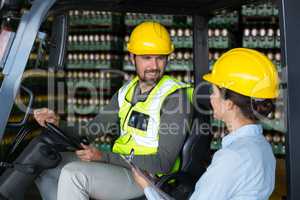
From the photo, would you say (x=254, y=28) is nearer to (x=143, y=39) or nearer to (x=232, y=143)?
(x=143, y=39)

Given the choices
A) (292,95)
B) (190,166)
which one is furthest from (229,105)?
(190,166)

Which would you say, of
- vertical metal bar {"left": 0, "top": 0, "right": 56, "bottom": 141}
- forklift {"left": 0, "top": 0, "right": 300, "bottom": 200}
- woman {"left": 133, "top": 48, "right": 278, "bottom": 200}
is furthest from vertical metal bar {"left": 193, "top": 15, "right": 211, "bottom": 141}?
vertical metal bar {"left": 0, "top": 0, "right": 56, "bottom": 141}

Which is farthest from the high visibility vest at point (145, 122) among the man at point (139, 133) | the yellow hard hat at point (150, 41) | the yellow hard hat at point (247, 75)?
the yellow hard hat at point (247, 75)

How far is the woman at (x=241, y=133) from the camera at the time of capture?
2.47m

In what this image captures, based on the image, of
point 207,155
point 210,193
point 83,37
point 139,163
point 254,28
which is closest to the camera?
point 210,193

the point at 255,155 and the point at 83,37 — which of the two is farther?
the point at 83,37

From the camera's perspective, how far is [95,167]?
337 cm

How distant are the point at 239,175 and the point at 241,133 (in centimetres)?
24

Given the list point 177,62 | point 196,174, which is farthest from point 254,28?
point 196,174

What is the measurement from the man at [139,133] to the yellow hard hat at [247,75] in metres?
0.66

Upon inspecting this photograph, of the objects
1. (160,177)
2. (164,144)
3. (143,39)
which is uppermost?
(143,39)

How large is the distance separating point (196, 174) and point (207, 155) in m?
0.19

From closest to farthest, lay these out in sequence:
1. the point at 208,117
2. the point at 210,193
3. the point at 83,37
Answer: the point at 210,193 < the point at 208,117 < the point at 83,37

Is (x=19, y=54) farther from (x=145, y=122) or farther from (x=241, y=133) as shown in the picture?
(x=241, y=133)
